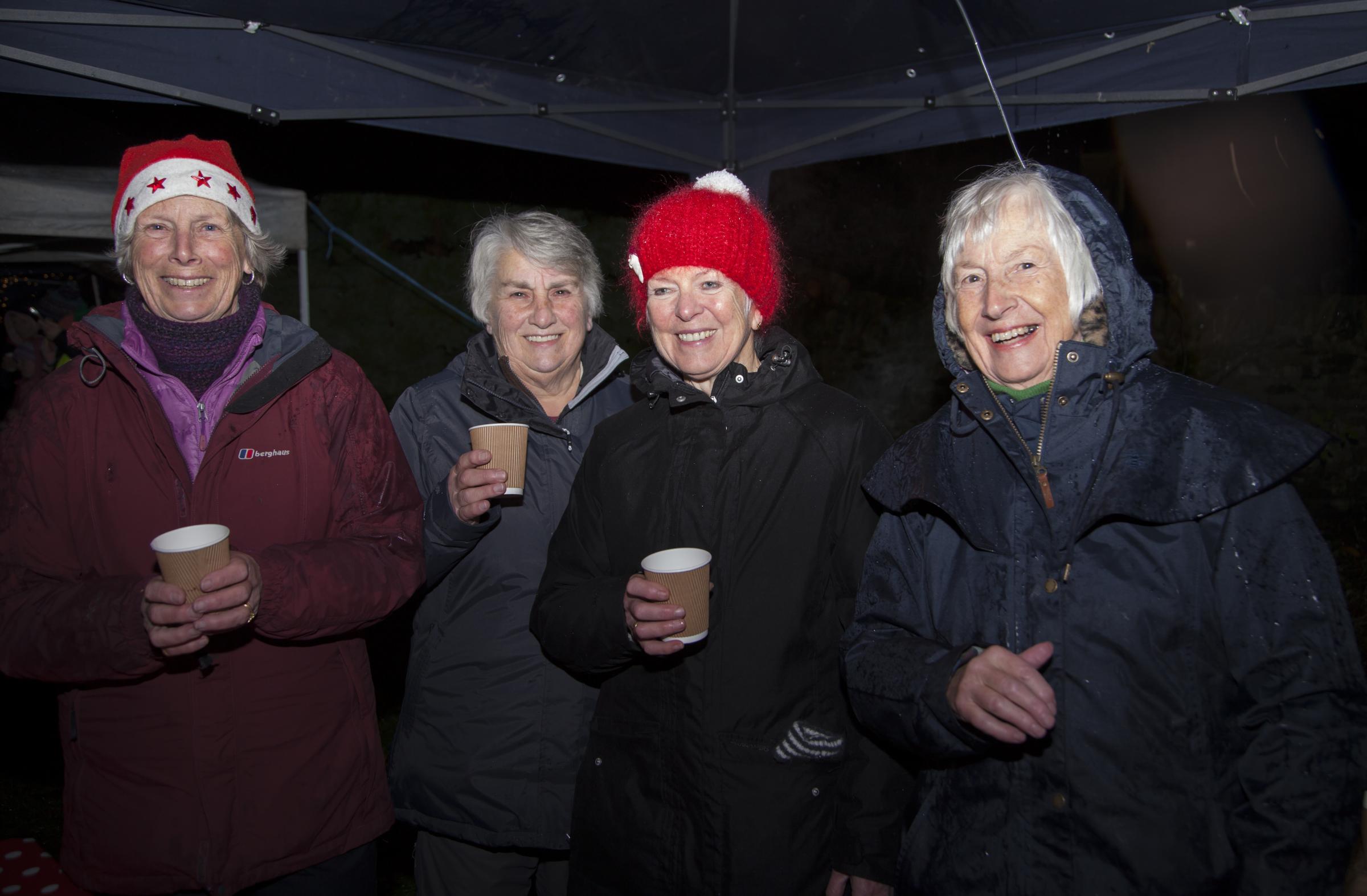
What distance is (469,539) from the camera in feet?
7.57

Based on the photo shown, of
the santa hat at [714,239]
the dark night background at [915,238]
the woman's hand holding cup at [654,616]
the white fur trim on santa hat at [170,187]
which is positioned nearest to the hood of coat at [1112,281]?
the santa hat at [714,239]

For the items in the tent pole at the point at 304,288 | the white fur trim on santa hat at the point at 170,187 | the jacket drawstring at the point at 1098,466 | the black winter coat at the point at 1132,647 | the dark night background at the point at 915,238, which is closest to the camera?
the black winter coat at the point at 1132,647

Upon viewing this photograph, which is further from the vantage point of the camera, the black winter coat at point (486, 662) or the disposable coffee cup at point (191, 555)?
the black winter coat at point (486, 662)

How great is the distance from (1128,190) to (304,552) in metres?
10.5

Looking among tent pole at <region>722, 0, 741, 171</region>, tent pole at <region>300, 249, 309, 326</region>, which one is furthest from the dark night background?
tent pole at <region>722, 0, 741, 171</region>

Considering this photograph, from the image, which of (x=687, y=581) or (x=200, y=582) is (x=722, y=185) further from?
(x=200, y=582)

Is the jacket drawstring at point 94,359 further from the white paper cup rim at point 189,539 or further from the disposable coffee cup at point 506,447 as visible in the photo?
the disposable coffee cup at point 506,447

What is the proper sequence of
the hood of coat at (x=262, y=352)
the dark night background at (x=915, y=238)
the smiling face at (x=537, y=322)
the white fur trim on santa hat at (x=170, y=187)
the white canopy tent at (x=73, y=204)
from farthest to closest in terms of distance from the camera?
the dark night background at (x=915, y=238) < the white canopy tent at (x=73, y=204) < the smiling face at (x=537, y=322) < the white fur trim on santa hat at (x=170, y=187) < the hood of coat at (x=262, y=352)

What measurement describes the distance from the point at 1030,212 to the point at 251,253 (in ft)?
6.52

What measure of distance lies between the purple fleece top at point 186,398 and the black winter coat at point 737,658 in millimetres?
930

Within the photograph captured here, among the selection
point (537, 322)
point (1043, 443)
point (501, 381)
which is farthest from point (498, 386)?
point (1043, 443)

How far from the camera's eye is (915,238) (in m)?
10.1

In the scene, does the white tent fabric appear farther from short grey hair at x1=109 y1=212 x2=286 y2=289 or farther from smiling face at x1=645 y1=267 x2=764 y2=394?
smiling face at x1=645 y1=267 x2=764 y2=394

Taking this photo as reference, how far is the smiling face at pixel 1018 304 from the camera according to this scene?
5.58ft
